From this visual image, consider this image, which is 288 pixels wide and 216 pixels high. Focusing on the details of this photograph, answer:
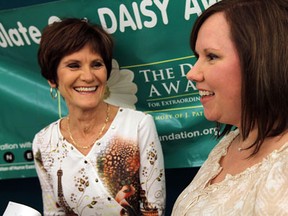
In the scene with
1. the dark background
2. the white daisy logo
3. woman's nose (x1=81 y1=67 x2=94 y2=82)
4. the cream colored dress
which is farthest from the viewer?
the dark background

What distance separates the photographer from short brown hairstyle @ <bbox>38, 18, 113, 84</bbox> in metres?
1.65

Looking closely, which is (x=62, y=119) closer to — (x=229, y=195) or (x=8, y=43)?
(x=8, y=43)

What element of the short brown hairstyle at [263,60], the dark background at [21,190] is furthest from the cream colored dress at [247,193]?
the dark background at [21,190]

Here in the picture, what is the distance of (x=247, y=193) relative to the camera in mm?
864

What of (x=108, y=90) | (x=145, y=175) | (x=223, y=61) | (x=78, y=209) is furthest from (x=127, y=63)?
(x=223, y=61)

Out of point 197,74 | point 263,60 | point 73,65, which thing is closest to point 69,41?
point 73,65

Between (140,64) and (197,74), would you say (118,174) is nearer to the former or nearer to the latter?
(140,64)

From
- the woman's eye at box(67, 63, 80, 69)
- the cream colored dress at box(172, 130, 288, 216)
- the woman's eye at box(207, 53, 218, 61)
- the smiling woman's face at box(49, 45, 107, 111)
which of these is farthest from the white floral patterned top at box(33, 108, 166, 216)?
the woman's eye at box(207, 53, 218, 61)

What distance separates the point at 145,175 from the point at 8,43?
0.81 m

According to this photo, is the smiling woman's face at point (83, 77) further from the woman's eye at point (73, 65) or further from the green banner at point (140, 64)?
the green banner at point (140, 64)

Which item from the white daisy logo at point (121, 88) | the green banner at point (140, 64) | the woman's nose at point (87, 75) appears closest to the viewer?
the woman's nose at point (87, 75)

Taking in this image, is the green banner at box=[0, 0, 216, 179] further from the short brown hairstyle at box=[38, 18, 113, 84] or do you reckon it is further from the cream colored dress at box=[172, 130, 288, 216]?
the cream colored dress at box=[172, 130, 288, 216]

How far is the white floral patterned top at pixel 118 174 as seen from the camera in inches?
64.9

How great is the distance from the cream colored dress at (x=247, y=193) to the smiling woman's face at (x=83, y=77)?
0.70 metres
